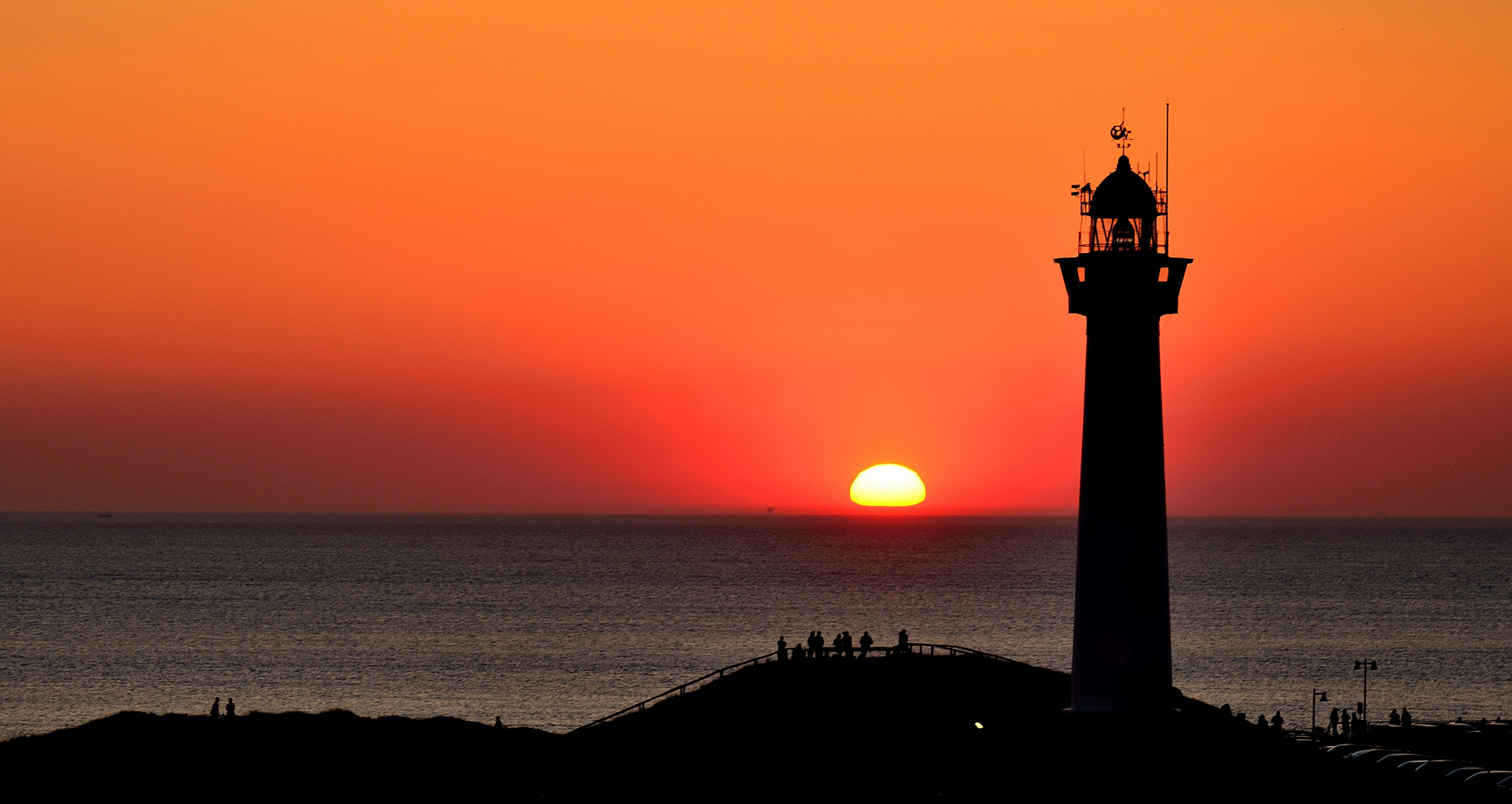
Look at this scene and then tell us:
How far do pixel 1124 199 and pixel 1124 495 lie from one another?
6.83m

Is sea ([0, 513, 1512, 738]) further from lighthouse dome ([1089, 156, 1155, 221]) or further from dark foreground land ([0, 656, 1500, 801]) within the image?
lighthouse dome ([1089, 156, 1155, 221])

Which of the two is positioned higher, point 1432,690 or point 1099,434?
point 1099,434

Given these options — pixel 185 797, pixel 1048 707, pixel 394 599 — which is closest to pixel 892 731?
pixel 1048 707

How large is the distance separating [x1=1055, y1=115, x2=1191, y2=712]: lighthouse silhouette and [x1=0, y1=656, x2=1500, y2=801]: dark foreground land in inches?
42.6

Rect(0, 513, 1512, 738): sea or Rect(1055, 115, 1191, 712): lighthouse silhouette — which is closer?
Rect(1055, 115, 1191, 712): lighthouse silhouette

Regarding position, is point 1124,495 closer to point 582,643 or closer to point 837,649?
point 837,649

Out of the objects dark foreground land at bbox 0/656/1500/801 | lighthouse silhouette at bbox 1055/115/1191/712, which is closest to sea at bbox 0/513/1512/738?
dark foreground land at bbox 0/656/1500/801

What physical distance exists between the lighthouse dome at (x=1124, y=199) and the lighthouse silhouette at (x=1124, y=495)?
1.28 metres

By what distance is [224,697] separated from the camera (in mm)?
97438

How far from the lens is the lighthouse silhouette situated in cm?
3472

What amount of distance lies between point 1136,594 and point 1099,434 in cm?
363

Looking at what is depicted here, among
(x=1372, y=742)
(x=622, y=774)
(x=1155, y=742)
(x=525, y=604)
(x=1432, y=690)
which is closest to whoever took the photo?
(x=1155, y=742)

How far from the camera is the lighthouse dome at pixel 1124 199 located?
118 feet

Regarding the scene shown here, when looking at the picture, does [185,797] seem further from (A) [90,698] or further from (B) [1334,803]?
(A) [90,698]
